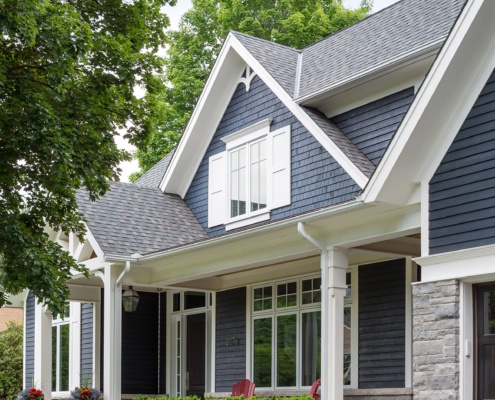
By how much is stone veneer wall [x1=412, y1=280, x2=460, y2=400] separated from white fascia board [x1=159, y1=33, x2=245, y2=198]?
26.1 feet

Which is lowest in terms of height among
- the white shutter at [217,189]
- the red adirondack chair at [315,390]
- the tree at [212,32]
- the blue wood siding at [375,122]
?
the red adirondack chair at [315,390]

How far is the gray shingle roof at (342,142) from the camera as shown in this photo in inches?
559

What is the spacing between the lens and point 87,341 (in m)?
20.1

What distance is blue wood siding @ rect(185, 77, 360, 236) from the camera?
14.8 meters

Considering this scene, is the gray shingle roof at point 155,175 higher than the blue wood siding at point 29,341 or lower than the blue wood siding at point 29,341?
higher

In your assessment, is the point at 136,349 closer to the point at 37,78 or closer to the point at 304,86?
the point at 304,86

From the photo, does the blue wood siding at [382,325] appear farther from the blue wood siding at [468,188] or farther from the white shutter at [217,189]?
the white shutter at [217,189]

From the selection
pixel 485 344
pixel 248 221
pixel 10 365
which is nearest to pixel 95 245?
pixel 248 221

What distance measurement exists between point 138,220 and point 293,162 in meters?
3.58

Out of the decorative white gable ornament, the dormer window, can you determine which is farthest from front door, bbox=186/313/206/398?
the decorative white gable ornament

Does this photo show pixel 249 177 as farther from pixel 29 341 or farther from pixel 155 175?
pixel 29 341

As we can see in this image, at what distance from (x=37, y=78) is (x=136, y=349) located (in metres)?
8.28

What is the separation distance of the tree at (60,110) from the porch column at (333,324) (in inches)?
133

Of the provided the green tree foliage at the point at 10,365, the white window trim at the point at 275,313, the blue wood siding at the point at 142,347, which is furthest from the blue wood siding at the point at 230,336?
the green tree foliage at the point at 10,365
